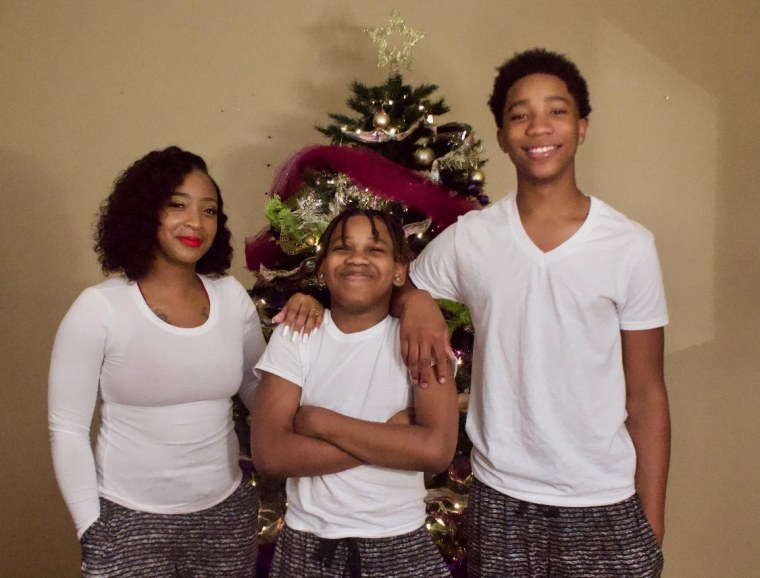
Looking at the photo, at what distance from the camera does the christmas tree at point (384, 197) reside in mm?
1578

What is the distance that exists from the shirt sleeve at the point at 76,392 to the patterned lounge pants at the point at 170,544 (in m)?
0.05

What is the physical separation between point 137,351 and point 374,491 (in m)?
0.52

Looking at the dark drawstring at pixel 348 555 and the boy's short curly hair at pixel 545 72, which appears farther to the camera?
the boy's short curly hair at pixel 545 72

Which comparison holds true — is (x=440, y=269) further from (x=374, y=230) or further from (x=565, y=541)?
(x=565, y=541)

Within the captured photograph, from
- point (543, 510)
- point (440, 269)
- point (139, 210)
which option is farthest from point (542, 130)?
point (139, 210)

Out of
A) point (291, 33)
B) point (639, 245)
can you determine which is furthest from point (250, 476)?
point (291, 33)

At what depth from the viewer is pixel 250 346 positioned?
4.66 ft

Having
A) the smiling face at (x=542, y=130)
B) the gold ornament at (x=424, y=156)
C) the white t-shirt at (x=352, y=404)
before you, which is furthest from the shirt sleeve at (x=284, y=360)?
the gold ornament at (x=424, y=156)

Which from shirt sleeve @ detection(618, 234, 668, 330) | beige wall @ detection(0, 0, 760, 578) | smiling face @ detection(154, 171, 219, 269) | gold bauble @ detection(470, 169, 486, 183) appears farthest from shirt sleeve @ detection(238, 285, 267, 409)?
beige wall @ detection(0, 0, 760, 578)

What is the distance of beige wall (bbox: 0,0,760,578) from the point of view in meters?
2.12

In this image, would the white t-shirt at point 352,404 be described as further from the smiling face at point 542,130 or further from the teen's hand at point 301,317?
the smiling face at point 542,130

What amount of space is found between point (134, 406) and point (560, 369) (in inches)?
32.2

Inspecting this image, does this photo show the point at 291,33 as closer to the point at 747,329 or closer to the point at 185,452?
the point at 185,452

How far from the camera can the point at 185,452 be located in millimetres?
1239
